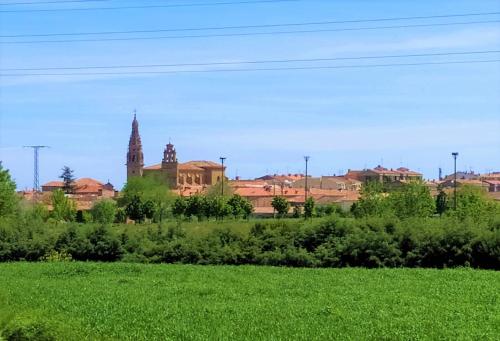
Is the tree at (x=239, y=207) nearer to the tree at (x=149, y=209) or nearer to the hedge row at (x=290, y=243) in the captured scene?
the tree at (x=149, y=209)

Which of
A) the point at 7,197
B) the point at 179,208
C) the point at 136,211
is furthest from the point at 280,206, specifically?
the point at 7,197

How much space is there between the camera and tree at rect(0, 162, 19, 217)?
65.6 metres

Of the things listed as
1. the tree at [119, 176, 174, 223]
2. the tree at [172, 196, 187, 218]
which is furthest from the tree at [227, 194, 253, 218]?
the tree at [119, 176, 174, 223]

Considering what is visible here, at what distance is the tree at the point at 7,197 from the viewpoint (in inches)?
2581

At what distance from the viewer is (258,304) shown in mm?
17172

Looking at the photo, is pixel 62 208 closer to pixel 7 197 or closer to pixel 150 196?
pixel 150 196

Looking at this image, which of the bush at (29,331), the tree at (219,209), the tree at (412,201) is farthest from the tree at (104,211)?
the bush at (29,331)

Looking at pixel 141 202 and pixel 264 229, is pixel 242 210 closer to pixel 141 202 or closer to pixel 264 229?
pixel 141 202

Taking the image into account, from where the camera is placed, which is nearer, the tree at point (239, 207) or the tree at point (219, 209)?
the tree at point (219, 209)

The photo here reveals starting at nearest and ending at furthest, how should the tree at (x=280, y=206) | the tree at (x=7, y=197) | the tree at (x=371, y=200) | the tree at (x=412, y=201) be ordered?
A: the tree at (x=7, y=197)
the tree at (x=412, y=201)
the tree at (x=371, y=200)
the tree at (x=280, y=206)

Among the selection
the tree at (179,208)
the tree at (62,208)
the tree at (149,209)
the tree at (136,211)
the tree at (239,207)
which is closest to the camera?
the tree at (62,208)

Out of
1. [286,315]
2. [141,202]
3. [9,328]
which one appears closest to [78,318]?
[9,328]

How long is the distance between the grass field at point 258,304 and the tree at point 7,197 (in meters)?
40.5

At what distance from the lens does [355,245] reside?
30.1 meters
